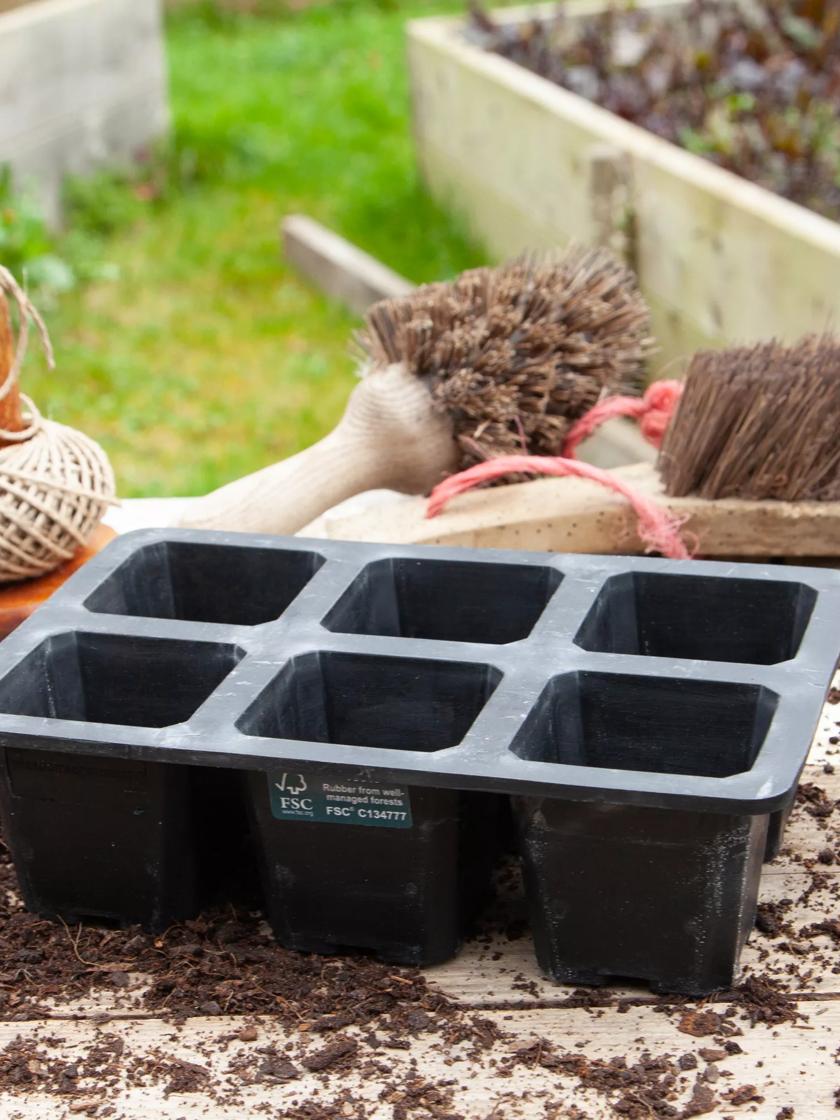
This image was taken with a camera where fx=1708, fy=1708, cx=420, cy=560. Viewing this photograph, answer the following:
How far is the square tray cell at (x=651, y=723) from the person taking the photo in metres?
1.46

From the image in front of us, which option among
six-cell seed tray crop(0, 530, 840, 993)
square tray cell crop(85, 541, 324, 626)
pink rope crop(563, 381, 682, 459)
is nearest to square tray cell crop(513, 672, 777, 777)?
six-cell seed tray crop(0, 530, 840, 993)

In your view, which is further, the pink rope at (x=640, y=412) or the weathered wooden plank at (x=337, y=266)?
the weathered wooden plank at (x=337, y=266)

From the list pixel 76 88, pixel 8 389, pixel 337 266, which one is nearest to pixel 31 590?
pixel 8 389

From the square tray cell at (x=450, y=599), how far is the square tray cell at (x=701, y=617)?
75 millimetres

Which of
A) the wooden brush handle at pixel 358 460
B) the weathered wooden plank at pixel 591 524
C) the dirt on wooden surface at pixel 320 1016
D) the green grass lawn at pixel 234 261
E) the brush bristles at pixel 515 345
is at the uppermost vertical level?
the brush bristles at pixel 515 345

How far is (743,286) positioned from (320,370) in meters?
1.50

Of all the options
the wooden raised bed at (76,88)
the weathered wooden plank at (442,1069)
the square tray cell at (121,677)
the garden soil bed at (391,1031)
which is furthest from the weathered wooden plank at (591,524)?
the wooden raised bed at (76,88)

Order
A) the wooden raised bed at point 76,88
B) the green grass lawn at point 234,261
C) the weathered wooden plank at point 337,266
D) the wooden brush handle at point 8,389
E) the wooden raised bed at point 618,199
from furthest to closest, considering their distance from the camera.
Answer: the wooden raised bed at point 76,88 → the weathered wooden plank at point 337,266 → the green grass lawn at point 234,261 → the wooden raised bed at point 618,199 → the wooden brush handle at point 8,389

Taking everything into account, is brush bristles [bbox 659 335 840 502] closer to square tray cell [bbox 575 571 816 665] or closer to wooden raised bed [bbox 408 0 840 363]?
square tray cell [bbox 575 571 816 665]

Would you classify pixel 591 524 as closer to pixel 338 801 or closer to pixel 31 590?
pixel 31 590

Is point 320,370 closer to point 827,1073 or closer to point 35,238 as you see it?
point 35,238

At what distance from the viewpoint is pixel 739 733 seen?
4.86 feet

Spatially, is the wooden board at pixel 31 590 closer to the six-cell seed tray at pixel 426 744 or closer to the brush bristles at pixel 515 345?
the six-cell seed tray at pixel 426 744

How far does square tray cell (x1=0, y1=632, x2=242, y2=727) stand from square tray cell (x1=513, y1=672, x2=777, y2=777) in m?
0.30
